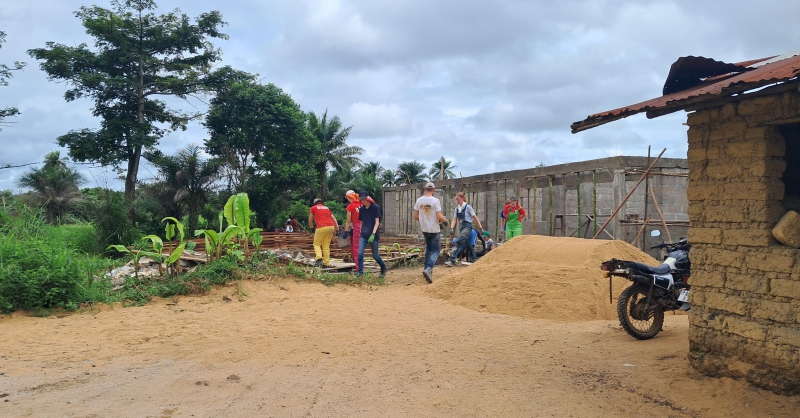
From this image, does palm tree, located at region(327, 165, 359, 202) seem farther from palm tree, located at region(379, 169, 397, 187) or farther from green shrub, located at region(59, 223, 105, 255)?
green shrub, located at region(59, 223, 105, 255)

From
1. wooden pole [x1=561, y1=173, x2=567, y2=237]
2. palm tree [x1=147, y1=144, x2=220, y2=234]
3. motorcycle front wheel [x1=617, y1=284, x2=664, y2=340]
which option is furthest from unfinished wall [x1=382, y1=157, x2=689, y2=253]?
palm tree [x1=147, y1=144, x2=220, y2=234]

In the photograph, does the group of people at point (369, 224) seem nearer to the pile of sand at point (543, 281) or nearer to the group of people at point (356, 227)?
the group of people at point (356, 227)

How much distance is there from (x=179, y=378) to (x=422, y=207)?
6.13 metres

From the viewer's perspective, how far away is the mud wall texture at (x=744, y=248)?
425cm

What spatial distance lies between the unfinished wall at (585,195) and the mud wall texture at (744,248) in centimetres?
672

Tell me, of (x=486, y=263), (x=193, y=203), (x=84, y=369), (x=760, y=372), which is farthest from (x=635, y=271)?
(x=193, y=203)

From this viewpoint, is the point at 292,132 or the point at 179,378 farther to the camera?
the point at 292,132

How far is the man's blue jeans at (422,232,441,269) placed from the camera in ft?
34.2

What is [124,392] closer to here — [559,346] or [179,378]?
[179,378]

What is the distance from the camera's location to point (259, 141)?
29.3 m

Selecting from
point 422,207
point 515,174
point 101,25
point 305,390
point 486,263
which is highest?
point 101,25

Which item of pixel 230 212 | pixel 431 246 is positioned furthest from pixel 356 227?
pixel 230 212

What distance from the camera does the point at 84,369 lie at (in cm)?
522

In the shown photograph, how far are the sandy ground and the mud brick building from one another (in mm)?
331
